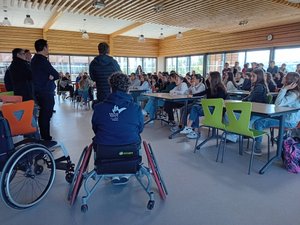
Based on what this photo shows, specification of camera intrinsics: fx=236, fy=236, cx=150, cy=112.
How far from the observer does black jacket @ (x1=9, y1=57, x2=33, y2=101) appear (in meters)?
3.13

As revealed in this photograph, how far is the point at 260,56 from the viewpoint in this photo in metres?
9.18

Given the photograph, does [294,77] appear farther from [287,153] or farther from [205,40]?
[205,40]

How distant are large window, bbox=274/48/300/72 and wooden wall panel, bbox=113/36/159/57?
23.7ft

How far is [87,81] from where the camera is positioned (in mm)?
7707

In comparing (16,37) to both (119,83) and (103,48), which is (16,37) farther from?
(119,83)

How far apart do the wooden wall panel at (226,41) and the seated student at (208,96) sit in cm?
564

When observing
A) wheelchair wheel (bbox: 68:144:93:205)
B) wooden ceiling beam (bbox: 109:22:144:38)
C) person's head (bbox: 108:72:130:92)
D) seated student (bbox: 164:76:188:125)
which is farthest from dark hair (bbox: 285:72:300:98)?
wooden ceiling beam (bbox: 109:22:144:38)

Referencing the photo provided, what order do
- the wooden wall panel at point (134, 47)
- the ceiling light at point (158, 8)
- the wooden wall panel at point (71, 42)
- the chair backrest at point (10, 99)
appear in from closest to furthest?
the chair backrest at point (10, 99), the ceiling light at point (158, 8), the wooden wall panel at point (71, 42), the wooden wall panel at point (134, 47)

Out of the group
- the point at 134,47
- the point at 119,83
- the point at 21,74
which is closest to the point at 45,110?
the point at 21,74

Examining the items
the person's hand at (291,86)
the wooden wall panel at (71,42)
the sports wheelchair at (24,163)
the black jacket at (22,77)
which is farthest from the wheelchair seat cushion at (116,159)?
the wooden wall panel at (71,42)

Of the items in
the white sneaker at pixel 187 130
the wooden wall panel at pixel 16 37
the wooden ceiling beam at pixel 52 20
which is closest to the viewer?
the white sneaker at pixel 187 130

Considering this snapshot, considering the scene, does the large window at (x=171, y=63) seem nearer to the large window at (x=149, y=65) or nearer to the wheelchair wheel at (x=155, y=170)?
the large window at (x=149, y=65)

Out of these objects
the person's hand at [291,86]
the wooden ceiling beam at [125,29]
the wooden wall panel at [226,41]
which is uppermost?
the wooden ceiling beam at [125,29]

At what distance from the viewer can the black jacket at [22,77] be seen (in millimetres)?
3131
